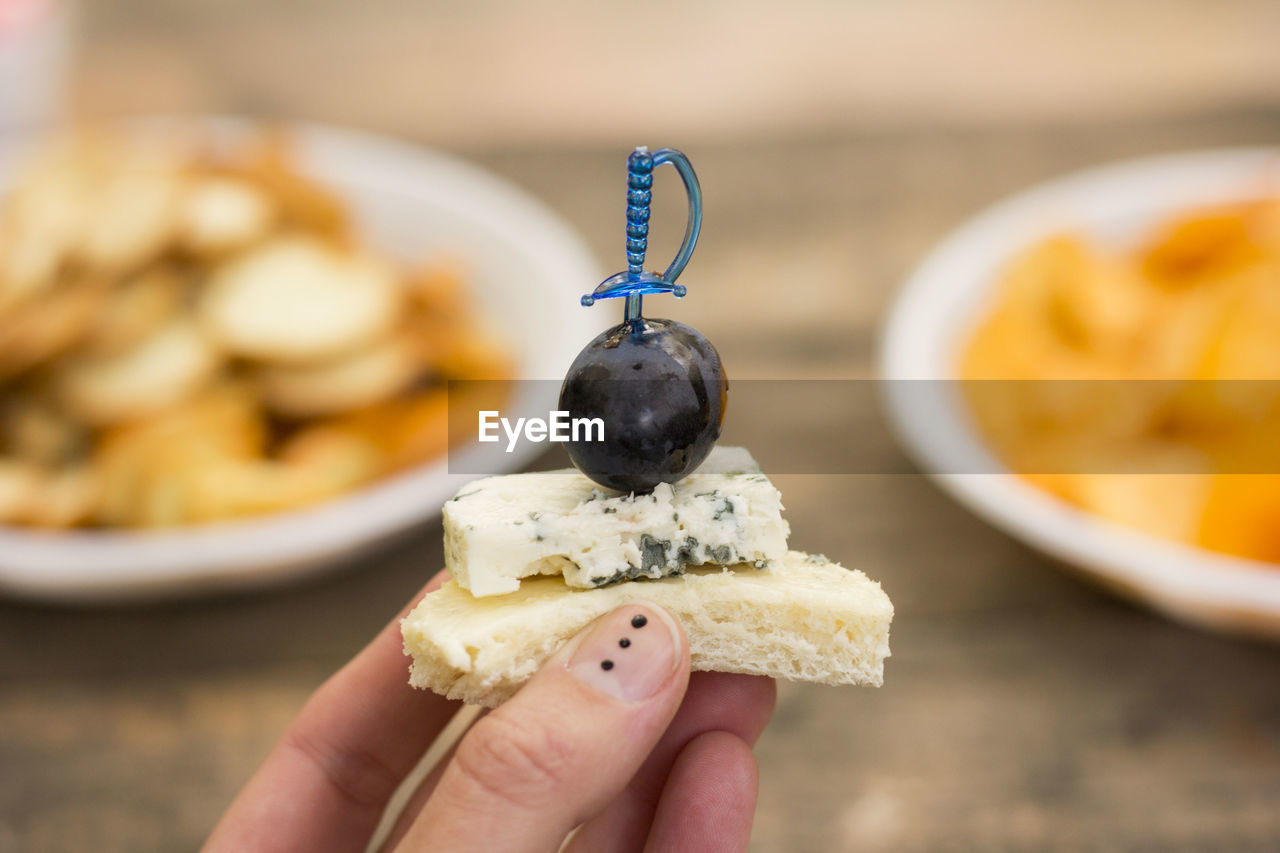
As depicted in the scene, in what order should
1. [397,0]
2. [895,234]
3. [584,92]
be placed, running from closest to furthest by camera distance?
[895,234] → [584,92] → [397,0]

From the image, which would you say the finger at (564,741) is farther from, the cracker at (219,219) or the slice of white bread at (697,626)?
the cracker at (219,219)

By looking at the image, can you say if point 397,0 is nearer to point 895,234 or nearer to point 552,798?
point 895,234

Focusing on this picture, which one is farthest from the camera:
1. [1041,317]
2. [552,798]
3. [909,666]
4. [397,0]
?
[397,0]

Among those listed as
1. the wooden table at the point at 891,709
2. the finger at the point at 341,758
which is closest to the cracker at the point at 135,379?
the wooden table at the point at 891,709

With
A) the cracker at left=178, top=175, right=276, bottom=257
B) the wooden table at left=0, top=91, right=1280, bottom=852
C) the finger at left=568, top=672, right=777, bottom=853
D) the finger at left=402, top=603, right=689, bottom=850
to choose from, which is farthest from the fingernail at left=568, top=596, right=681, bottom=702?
the cracker at left=178, top=175, right=276, bottom=257

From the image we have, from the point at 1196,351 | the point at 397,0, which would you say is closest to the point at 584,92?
the point at 397,0

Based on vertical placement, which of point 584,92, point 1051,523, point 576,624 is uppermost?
point 584,92

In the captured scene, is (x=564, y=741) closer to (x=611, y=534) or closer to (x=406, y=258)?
(x=611, y=534)
